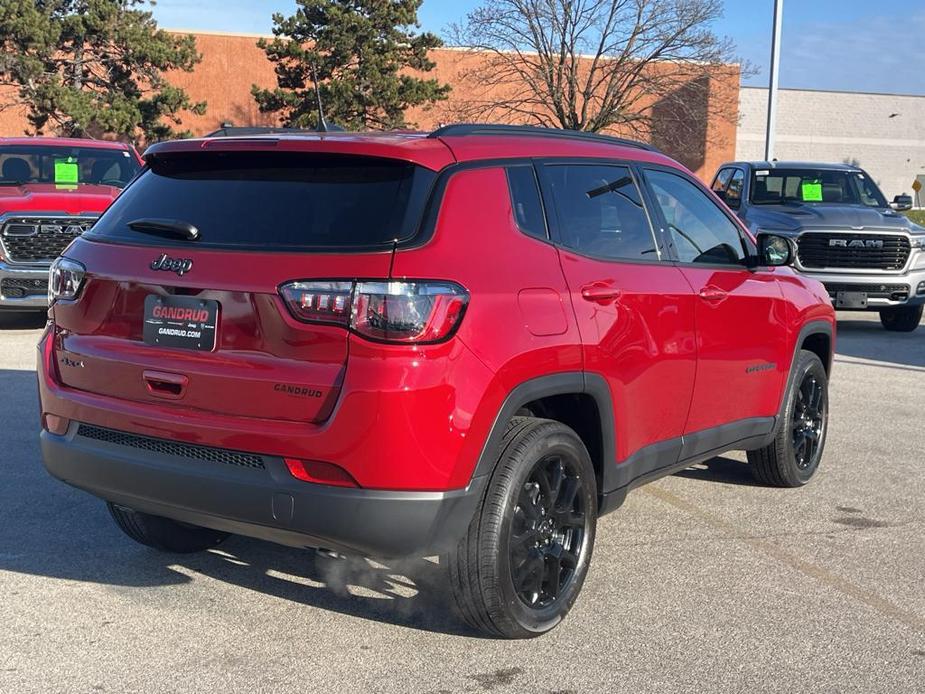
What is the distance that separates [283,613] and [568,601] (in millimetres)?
1114

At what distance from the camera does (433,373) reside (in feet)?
11.1

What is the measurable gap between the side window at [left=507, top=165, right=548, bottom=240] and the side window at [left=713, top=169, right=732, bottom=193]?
11.2 metres

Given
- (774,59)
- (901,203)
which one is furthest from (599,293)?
(774,59)

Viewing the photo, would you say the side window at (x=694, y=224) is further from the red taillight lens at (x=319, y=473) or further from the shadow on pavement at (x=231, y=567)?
the red taillight lens at (x=319, y=473)

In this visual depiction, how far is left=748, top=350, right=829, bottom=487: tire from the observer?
590 cm

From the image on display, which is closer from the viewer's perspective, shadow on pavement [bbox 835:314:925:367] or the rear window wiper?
the rear window wiper

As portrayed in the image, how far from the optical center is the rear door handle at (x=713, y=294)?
16.1 ft

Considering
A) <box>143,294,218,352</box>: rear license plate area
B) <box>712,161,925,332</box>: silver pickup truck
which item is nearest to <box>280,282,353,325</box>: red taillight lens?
<box>143,294,218,352</box>: rear license plate area

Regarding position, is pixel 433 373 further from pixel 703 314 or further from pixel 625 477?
pixel 703 314

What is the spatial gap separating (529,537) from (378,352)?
1031 millimetres

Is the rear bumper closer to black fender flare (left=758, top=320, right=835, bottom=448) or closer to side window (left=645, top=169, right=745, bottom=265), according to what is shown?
side window (left=645, top=169, right=745, bottom=265)

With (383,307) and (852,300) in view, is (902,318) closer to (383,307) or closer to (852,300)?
(852,300)

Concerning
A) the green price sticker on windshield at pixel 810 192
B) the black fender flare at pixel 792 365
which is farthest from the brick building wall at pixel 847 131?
the black fender flare at pixel 792 365

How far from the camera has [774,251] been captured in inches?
219
